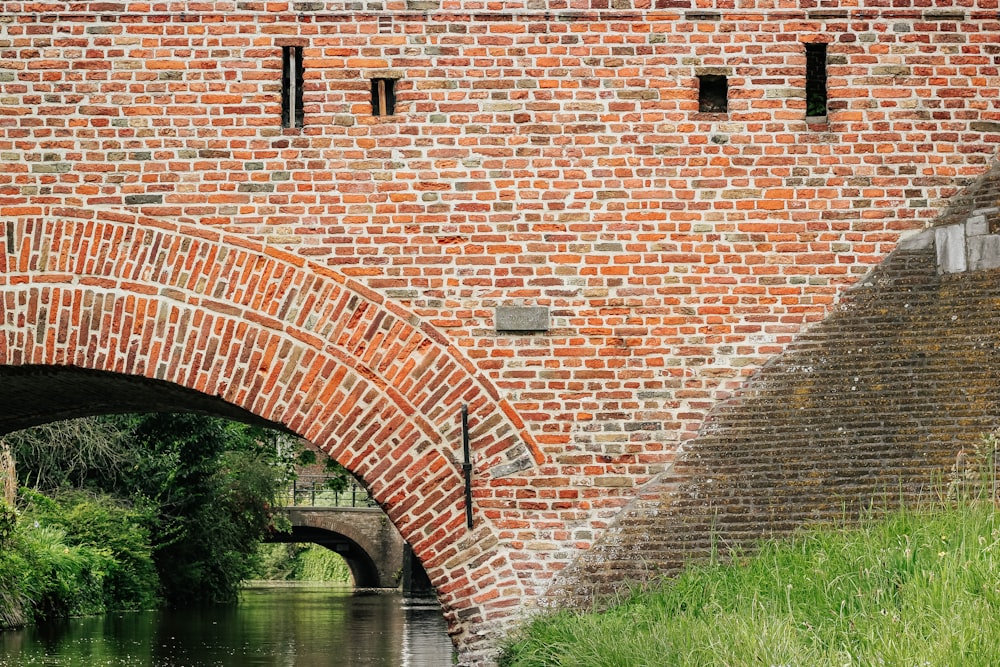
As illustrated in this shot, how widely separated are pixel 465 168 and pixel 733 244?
6.26ft

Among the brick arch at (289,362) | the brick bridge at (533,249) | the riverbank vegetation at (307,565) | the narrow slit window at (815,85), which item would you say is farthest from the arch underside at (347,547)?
the narrow slit window at (815,85)

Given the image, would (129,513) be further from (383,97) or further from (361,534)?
(361,534)

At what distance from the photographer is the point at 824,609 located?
21.9ft

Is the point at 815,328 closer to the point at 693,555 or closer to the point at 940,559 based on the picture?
the point at 693,555

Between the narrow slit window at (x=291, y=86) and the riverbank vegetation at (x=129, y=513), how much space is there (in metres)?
9.08

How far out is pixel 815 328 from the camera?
28.7 ft

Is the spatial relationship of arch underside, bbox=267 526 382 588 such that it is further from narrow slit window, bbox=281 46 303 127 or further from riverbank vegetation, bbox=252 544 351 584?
narrow slit window, bbox=281 46 303 127

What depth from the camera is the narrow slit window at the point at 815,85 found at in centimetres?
909

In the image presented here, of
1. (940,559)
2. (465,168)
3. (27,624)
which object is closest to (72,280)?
(465,168)

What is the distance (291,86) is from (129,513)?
1500 centimetres

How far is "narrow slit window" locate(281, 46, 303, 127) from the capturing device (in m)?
8.77

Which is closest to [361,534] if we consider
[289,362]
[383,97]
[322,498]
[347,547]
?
[322,498]

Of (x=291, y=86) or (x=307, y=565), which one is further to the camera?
(x=307, y=565)

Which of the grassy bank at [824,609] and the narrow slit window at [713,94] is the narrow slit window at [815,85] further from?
the grassy bank at [824,609]
